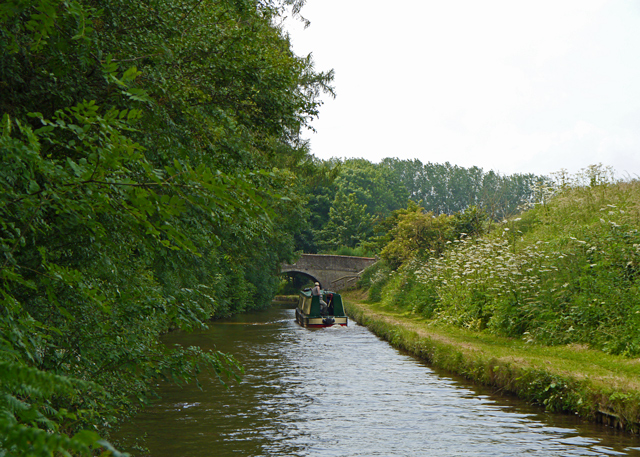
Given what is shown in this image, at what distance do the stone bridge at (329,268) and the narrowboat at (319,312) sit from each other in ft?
62.0

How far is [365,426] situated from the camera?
28.1 feet

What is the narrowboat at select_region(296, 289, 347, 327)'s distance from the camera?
23.6 metres

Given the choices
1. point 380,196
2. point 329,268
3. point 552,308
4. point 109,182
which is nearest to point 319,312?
point 552,308

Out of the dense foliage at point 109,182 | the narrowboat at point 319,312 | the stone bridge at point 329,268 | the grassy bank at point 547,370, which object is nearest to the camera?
the dense foliage at point 109,182

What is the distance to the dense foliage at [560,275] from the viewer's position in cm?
1153

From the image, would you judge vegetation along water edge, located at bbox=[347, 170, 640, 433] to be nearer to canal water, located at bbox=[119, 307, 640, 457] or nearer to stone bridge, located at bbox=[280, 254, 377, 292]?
canal water, located at bbox=[119, 307, 640, 457]

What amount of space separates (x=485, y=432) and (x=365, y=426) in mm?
1673

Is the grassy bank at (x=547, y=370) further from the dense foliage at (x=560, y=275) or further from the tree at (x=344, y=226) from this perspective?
the tree at (x=344, y=226)

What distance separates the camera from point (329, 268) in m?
46.0

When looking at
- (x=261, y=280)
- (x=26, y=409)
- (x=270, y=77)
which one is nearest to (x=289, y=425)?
(x=270, y=77)

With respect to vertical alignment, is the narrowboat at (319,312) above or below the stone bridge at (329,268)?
below

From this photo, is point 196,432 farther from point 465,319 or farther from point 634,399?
point 465,319

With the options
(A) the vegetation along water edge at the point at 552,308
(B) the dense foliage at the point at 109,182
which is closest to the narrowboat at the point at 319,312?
(A) the vegetation along water edge at the point at 552,308

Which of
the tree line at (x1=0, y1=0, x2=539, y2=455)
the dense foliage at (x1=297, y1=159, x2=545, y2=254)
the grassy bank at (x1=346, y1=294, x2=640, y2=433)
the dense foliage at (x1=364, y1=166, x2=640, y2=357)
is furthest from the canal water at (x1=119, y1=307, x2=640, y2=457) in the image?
the dense foliage at (x1=297, y1=159, x2=545, y2=254)
